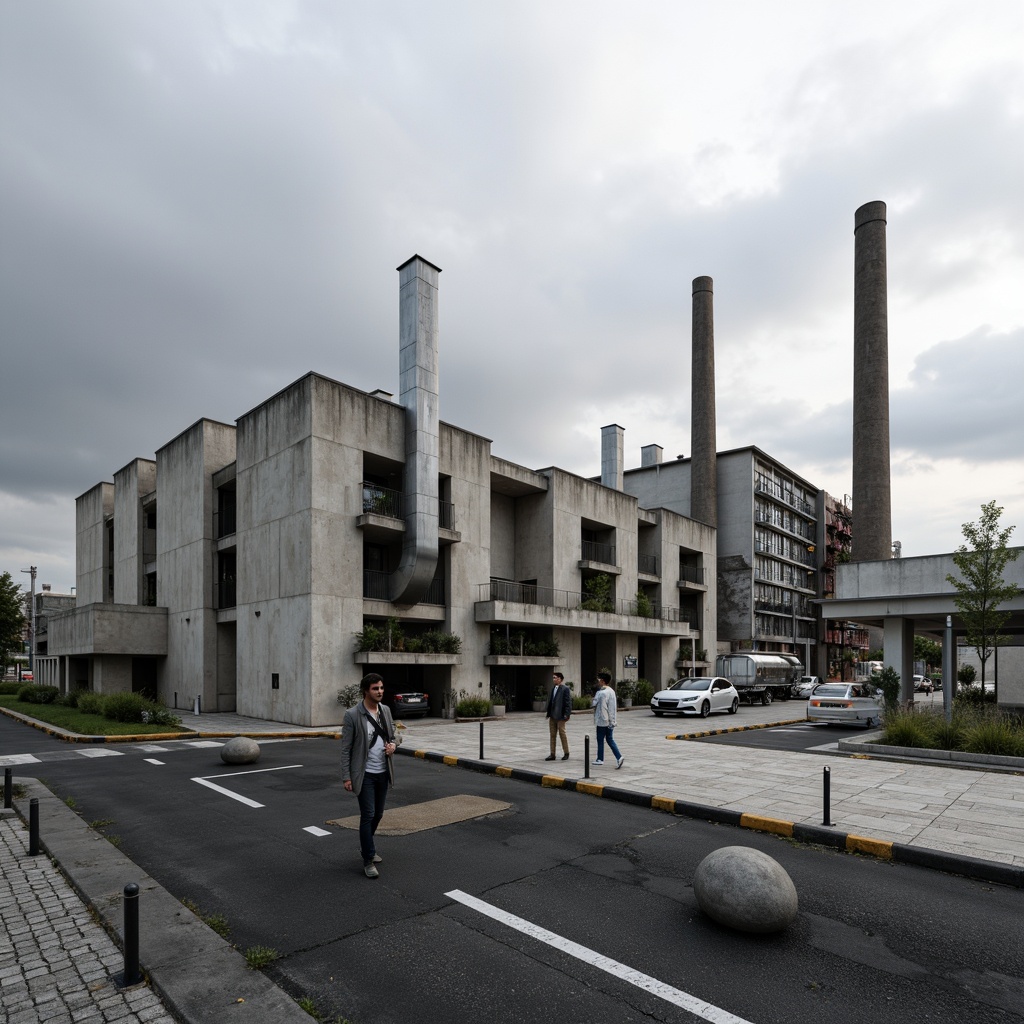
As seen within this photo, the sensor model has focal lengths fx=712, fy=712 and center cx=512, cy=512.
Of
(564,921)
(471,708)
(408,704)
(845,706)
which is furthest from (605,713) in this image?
(845,706)

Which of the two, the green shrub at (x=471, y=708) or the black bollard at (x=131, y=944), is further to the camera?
the green shrub at (x=471, y=708)

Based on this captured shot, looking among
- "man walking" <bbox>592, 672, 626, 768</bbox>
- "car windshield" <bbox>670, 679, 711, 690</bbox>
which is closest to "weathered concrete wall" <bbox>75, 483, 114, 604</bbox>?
"car windshield" <bbox>670, 679, 711, 690</bbox>

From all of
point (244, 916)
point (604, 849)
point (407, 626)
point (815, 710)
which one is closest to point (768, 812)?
point (604, 849)

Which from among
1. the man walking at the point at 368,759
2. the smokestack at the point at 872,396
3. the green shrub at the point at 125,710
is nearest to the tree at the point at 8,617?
the green shrub at the point at 125,710

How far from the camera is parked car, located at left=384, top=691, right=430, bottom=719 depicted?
24.9 meters

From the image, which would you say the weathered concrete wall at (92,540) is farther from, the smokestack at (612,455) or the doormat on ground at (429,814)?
the doormat on ground at (429,814)

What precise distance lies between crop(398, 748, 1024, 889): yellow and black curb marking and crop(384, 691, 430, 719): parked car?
12581 mm

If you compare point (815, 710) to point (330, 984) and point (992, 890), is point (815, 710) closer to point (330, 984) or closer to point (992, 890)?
point (992, 890)

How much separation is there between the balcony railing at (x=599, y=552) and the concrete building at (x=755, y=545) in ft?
64.8

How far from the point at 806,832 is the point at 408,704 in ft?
59.2

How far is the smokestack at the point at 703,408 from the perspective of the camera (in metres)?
53.3

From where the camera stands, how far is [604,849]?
8086 millimetres

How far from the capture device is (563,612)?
30766 millimetres

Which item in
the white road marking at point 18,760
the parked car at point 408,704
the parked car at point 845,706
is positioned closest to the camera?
the white road marking at point 18,760
